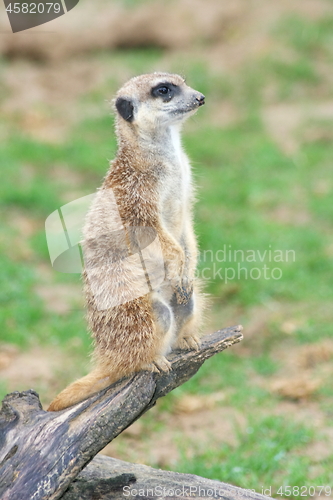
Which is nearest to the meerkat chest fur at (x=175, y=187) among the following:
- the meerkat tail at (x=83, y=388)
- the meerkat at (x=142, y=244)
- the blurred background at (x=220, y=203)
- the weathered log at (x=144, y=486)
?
the meerkat at (x=142, y=244)

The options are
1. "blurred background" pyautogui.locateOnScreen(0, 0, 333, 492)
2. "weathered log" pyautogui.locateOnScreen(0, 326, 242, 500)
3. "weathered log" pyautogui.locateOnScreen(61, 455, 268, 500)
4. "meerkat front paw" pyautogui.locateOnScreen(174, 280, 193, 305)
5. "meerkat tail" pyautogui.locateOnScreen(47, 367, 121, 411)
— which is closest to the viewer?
"weathered log" pyautogui.locateOnScreen(0, 326, 242, 500)

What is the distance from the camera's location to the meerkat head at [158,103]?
118 inches

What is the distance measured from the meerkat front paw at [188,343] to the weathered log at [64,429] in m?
0.14

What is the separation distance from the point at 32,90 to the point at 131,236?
686 cm

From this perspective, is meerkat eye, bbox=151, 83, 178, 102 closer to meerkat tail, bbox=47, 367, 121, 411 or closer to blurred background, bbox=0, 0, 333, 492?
blurred background, bbox=0, 0, 333, 492

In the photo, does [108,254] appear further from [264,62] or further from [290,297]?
[264,62]

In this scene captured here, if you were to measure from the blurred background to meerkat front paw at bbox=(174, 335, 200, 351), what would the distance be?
897 millimetres

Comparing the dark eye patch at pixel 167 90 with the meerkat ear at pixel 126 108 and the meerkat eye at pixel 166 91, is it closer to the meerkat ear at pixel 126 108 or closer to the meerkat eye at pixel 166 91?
the meerkat eye at pixel 166 91

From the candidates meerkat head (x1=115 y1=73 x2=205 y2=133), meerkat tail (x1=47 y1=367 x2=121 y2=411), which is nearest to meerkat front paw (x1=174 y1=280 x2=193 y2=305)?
meerkat tail (x1=47 y1=367 x2=121 y2=411)

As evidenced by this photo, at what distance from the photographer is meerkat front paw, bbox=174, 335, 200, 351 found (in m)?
3.02

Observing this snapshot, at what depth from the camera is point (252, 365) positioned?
4.73m

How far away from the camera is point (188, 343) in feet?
9.98

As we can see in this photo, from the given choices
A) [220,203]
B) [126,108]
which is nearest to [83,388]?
[126,108]

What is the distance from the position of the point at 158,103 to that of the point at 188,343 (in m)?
1.21
